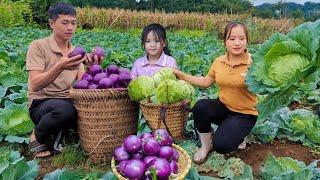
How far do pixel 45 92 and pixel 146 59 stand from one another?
99 cm

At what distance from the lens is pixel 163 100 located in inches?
149

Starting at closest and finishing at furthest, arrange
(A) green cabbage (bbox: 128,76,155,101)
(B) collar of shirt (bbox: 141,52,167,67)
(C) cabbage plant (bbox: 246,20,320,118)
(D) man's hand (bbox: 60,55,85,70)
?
(C) cabbage plant (bbox: 246,20,320,118)
(D) man's hand (bbox: 60,55,85,70)
(A) green cabbage (bbox: 128,76,155,101)
(B) collar of shirt (bbox: 141,52,167,67)

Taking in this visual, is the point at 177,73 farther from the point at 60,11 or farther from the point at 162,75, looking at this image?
the point at 60,11

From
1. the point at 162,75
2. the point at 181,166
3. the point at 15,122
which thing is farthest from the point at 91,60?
the point at 181,166

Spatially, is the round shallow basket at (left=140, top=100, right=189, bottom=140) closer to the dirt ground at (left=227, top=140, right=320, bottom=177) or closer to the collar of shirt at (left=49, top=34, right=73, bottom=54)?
the dirt ground at (left=227, top=140, right=320, bottom=177)

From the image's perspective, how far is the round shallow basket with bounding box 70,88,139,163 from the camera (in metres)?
3.69

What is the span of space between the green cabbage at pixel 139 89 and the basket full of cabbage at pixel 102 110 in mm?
85

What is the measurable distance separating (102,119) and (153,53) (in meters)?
0.84

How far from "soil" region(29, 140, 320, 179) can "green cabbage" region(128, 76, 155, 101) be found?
67 cm

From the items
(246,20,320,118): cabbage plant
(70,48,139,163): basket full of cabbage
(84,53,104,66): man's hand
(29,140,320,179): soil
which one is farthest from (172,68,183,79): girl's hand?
(246,20,320,118): cabbage plant

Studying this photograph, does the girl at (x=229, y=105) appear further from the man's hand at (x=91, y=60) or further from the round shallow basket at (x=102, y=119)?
the man's hand at (x=91, y=60)

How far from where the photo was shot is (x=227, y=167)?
3.71 metres

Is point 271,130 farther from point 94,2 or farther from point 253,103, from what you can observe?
point 94,2

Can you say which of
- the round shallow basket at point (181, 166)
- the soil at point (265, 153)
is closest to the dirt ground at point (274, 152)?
the soil at point (265, 153)
